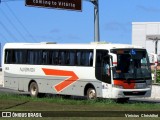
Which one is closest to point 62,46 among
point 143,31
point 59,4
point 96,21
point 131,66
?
point 131,66

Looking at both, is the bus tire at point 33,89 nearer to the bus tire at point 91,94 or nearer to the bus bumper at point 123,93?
the bus tire at point 91,94

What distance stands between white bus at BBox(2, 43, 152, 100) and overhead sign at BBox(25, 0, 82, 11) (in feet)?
16.8

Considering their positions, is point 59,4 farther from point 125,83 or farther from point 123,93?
point 123,93

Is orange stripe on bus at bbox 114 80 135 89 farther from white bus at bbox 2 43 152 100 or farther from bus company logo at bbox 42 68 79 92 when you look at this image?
bus company logo at bbox 42 68 79 92

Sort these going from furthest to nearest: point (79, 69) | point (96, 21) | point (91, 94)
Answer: point (96, 21)
point (79, 69)
point (91, 94)

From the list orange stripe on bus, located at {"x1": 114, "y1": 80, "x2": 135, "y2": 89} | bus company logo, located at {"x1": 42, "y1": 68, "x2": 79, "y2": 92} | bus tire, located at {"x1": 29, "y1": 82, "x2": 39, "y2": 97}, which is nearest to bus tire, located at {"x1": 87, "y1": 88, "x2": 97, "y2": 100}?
bus company logo, located at {"x1": 42, "y1": 68, "x2": 79, "y2": 92}

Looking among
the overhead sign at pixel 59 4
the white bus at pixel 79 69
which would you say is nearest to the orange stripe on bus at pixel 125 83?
the white bus at pixel 79 69

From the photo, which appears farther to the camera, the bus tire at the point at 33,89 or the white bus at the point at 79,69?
the bus tire at the point at 33,89

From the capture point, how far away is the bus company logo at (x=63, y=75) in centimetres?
2789

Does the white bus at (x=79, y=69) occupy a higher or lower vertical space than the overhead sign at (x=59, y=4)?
lower

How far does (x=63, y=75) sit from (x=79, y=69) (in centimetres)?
131

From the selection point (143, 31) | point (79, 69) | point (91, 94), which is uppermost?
point (143, 31)

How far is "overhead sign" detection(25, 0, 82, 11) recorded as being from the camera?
36.3 metres

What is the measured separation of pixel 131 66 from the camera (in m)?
25.9
